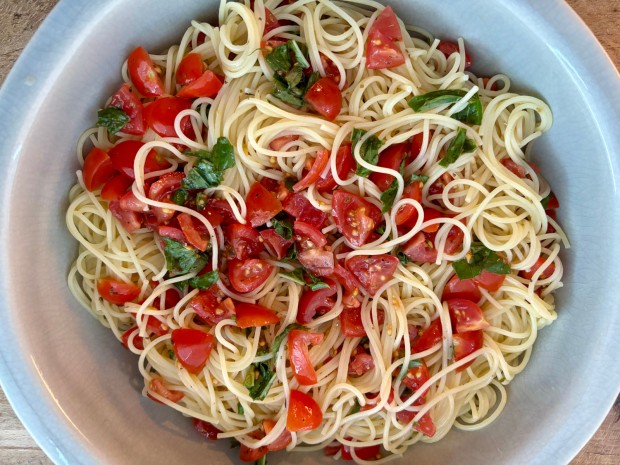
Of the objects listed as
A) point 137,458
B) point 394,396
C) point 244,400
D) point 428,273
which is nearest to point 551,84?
point 428,273

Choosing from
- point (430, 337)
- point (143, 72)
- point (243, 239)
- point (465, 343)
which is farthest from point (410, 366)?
point (143, 72)

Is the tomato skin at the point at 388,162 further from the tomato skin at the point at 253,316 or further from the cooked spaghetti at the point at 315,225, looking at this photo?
the tomato skin at the point at 253,316

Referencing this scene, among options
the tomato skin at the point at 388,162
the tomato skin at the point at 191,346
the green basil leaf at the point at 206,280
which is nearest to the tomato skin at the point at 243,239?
the green basil leaf at the point at 206,280

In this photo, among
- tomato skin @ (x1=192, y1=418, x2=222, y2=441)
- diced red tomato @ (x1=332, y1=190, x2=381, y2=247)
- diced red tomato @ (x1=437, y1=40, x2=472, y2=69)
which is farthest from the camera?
tomato skin @ (x1=192, y1=418, x2=222, y2=441)

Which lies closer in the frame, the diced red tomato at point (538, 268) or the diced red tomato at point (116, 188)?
the diced red tomato at point (116, 188)

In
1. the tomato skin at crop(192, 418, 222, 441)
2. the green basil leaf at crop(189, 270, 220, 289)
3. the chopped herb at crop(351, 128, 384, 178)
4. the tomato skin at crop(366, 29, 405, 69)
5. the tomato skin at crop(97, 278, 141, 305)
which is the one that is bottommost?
the tomato skin at crop(192, 418, 222, 441)

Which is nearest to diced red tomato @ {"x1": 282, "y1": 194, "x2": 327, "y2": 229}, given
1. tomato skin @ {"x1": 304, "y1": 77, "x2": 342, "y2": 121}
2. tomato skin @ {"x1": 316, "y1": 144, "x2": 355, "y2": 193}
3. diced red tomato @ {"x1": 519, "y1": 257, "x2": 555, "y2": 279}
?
tomato skin @ {"x1": 316, "y1": 144, "x2": 355, "y2": 193}

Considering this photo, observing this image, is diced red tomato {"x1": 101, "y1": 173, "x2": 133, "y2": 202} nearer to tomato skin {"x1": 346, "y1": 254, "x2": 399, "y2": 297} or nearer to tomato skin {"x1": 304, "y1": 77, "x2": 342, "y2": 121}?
tomato skin {"x1": 304, "y1": 77, "x2": 342, "y2": 121}
